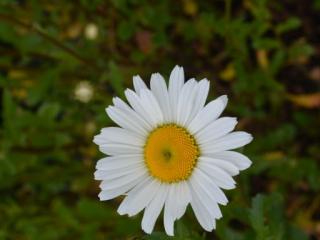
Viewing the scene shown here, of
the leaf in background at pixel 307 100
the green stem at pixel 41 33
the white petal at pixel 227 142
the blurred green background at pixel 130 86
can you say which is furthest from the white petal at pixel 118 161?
the leaf in background at pixel 307 100

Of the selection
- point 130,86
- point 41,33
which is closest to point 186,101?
point 41,33

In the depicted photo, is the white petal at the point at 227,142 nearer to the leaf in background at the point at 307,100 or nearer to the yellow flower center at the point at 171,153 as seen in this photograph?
the yellow flower center at the point at 171,153

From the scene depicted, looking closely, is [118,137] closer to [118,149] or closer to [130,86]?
[118,149]

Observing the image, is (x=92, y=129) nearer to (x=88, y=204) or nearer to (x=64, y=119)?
(x=64, y=119)

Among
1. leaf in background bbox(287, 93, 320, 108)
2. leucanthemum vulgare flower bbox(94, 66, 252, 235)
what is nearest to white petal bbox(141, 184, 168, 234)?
leucanthemum vulgare flower bbox(94, 66, 252, 235)

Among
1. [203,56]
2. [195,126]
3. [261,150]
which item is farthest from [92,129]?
[195,126]

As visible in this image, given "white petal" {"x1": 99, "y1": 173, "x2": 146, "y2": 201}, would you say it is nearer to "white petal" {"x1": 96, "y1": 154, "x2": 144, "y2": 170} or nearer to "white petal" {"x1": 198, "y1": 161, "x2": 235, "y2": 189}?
"white petal" {"x1": 96, "y1": 154, "x2": 144, "y2": 170}
